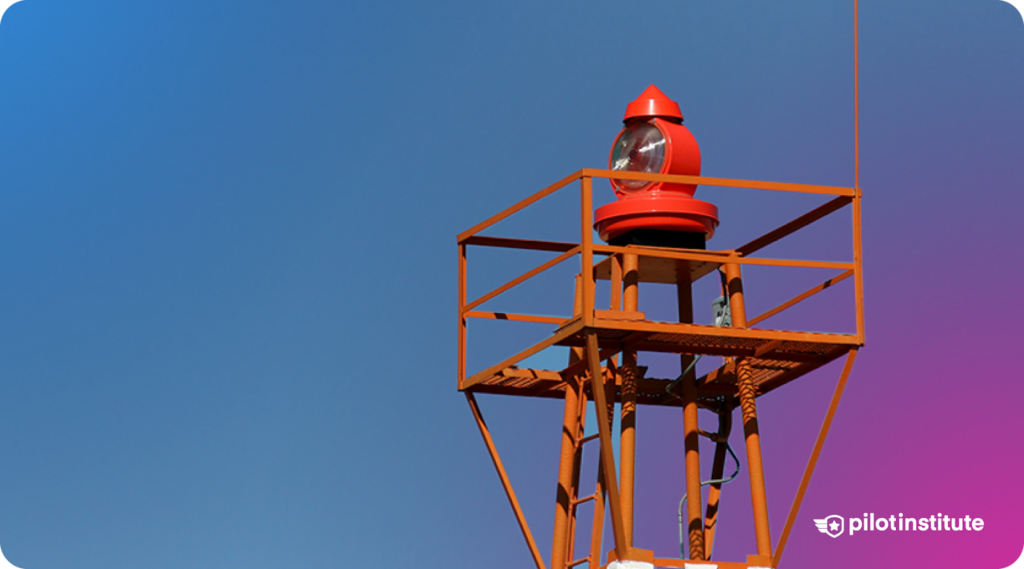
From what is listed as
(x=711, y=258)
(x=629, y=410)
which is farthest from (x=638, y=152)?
(x=629, y=410)

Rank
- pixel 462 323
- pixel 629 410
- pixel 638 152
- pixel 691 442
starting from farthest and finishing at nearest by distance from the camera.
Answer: pixel 462 323 → pixel 638 152 → pixel 691 442 → pixel 629 410

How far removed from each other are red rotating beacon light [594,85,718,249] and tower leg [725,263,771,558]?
2.43 ft

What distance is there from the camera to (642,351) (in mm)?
29781

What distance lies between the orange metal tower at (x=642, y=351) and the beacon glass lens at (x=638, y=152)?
0.23 m

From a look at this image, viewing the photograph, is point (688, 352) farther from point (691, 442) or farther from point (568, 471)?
point (568, 471)

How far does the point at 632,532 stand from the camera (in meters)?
28.9

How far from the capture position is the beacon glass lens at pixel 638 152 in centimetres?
3130

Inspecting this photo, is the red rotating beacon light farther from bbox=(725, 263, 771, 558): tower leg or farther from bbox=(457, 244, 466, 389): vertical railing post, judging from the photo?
bbox=(457, 244, 466, 389): vertical railing post

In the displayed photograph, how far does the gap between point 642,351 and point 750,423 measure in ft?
6.04

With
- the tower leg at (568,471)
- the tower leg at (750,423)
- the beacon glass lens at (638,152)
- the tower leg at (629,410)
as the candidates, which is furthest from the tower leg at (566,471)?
the beacon glass lens at (638,152)

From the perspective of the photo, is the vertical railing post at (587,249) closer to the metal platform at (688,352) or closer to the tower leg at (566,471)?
the metal platform at (688,352)

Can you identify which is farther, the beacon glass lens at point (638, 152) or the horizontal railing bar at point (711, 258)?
the beacon glass lens at point (638, 152)

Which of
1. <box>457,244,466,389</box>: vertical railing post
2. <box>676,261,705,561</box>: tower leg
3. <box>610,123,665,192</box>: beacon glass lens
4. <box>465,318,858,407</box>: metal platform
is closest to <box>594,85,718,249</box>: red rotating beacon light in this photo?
<box>610,123,665,192</box>: beacon glass lens

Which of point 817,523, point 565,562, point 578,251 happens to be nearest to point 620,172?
point 578,251
